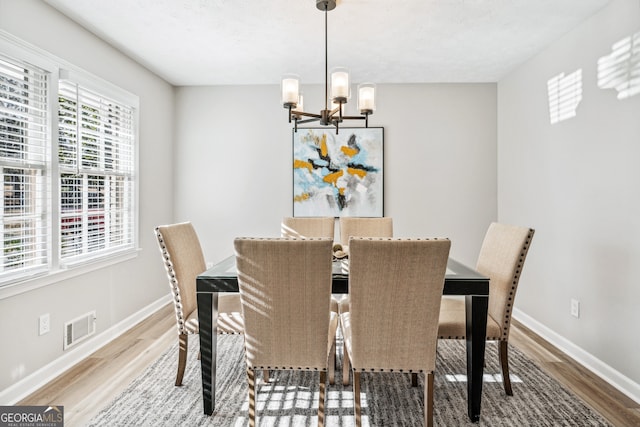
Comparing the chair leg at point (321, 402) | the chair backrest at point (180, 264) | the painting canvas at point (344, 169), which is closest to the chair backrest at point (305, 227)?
the painting canvas at point (344, 169)

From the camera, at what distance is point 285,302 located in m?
1.80

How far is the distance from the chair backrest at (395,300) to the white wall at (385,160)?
2.61m

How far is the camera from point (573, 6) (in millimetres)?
2607

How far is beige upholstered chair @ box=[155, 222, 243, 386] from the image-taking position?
229 cm

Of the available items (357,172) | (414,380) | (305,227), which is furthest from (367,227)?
(414,380)

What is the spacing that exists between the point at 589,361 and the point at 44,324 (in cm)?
362

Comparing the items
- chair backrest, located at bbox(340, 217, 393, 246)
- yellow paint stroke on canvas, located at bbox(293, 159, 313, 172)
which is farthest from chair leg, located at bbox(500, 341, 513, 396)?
yellow paint stroke on canvas, located at bbox(293, 159, 313, 172)

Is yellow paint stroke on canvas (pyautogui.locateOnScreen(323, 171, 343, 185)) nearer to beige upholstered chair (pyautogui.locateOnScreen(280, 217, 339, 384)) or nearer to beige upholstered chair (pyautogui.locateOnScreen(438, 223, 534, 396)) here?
beige upholstered chair (pyautogui.locateOnScreen(280, 217, 339, 384))

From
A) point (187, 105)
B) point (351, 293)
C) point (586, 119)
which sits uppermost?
point (187, 105)

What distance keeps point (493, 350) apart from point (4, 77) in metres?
3.66

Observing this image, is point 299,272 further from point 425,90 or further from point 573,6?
point 425,90

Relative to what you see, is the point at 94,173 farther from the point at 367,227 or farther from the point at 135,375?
the point at 367,227

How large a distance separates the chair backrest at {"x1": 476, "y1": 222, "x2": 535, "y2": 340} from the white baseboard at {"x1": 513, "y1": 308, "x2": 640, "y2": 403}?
2.82 feet

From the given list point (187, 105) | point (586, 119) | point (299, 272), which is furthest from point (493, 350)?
point (187, 105)
